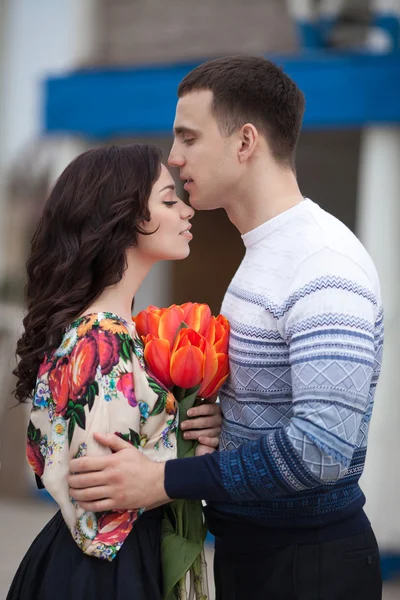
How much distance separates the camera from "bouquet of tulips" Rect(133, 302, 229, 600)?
2.17 metres

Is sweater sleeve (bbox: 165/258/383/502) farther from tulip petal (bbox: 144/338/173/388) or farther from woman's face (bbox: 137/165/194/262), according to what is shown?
woman's face (bbox: 137/165/194/262)

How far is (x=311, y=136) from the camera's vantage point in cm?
655

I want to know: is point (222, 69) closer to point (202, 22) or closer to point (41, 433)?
point (41, 433)

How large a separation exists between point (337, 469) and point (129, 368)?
1.74 ft

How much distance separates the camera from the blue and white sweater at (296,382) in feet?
6.32

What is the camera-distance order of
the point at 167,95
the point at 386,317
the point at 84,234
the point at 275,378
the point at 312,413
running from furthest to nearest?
the point at 167,95 < the point at 386,317 < the point at 84,234 < the point at 275,378 < the point at 312,413

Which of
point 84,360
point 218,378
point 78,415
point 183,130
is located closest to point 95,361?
point 84,360

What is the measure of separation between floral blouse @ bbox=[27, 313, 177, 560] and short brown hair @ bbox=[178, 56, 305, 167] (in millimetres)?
627

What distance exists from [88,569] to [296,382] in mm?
661

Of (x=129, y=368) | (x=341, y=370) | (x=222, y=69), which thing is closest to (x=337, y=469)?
(x=341, y=370)

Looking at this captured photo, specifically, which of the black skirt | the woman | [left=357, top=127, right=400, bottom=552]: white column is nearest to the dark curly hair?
the woman

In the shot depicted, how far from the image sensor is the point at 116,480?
6.48 ft

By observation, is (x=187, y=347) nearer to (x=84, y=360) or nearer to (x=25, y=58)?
(x=84, y=360)

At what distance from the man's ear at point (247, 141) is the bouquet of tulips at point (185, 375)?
0.42 meters
